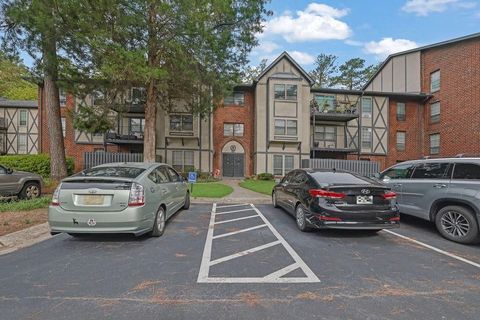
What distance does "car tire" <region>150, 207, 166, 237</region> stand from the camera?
578 cm

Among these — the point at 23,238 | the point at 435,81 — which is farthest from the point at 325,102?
the point at 23,238

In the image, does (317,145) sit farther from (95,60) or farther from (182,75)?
(95,60)

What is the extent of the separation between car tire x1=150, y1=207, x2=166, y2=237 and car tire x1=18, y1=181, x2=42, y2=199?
7308mm

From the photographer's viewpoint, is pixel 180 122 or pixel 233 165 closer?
pixel 180 122

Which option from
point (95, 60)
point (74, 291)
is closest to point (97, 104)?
point (95, 60)

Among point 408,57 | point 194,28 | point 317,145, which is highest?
point 408,57

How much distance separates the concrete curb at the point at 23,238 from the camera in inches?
208

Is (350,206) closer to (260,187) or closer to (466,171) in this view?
(466,171)

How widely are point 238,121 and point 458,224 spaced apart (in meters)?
19.6

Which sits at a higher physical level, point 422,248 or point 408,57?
point 408,57

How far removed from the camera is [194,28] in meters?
12.2

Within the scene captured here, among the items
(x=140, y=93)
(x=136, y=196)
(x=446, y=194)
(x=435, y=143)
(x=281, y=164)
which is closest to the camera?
(x=136, y=196)

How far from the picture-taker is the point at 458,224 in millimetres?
6004

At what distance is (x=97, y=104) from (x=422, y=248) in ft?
53.4
